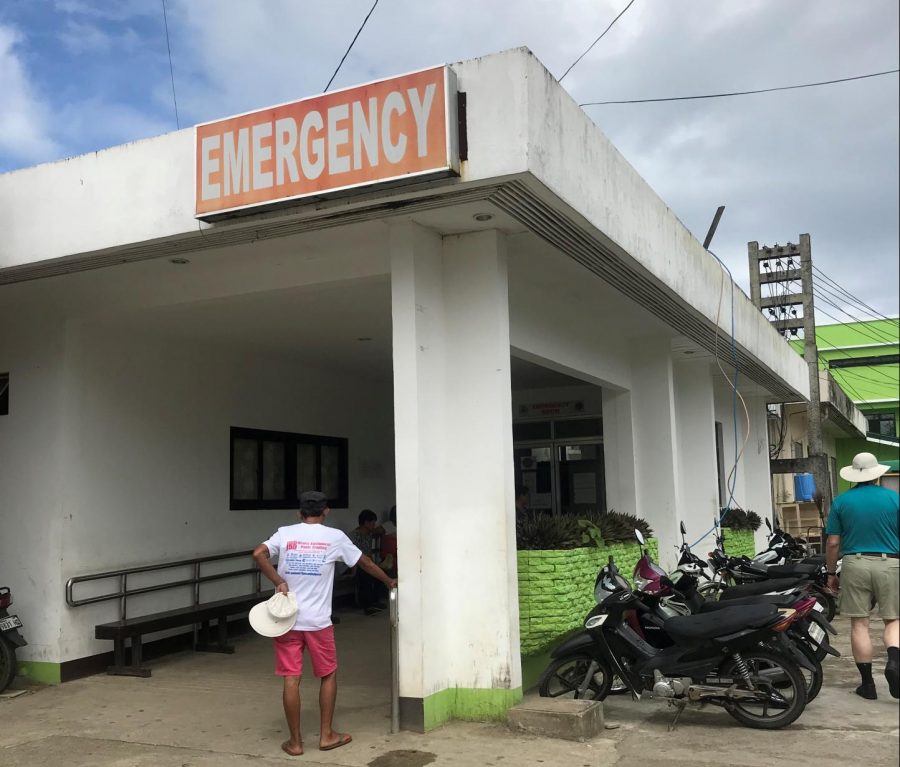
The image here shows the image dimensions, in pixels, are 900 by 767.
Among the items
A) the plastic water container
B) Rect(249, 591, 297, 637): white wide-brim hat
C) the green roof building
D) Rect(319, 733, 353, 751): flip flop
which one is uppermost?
the green roof building

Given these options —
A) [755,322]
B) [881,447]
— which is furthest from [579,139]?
[881,447]

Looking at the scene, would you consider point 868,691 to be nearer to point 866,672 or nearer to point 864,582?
point 866,672

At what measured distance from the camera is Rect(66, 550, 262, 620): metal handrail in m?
7.58

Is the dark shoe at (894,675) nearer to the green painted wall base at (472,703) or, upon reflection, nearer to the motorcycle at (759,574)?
the motorcycle at (759,574)

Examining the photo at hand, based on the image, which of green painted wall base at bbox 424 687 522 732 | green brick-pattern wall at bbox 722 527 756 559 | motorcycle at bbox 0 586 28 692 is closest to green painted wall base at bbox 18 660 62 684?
motorcycle at bbox 0 586 28 692

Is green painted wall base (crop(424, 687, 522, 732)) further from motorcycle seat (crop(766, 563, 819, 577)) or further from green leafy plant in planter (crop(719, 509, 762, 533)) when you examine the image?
green leafy plant in planter (crop(719, 509, 762, 533))

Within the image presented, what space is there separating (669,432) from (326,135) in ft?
19.4

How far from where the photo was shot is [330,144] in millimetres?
5328

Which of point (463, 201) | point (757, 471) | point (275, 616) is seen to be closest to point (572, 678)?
point (275, 616)

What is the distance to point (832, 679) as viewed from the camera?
23.1 ft

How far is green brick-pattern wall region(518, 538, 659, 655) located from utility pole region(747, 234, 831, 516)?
10.1 m

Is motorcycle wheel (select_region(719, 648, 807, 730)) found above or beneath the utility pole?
beneath

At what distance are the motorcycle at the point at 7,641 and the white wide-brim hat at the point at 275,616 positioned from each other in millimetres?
3143

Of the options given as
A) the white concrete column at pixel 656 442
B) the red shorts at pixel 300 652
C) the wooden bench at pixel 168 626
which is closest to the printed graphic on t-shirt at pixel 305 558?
the red shorts at pixel 300 652
